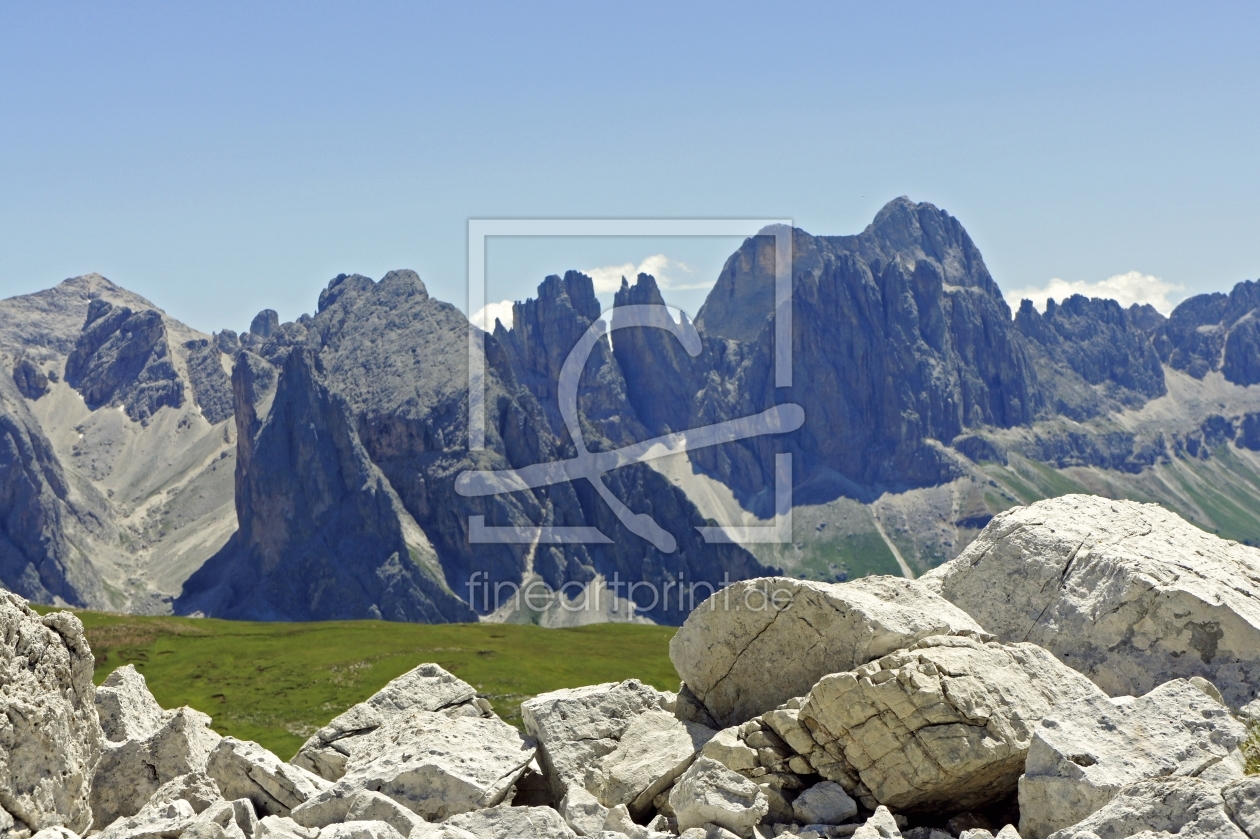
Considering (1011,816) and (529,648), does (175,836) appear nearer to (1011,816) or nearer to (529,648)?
(1011,816)

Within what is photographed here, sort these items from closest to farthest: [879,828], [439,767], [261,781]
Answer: [879,828], [439,767], [261,781]

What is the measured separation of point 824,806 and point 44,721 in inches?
404

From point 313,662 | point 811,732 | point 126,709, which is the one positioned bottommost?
point 313,662

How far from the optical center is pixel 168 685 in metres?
134

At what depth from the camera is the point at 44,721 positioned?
14.9 meters

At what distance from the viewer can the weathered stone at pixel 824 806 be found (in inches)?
604

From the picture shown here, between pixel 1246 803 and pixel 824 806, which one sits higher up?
pixel 1246 803

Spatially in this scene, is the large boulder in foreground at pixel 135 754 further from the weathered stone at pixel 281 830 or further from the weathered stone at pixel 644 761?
the weathered stone at pixel 644 761

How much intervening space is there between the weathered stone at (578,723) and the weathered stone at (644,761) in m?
0.24

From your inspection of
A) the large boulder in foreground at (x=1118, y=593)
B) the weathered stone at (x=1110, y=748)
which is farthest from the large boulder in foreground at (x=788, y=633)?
the weathered stone at (x=1110, y=748)

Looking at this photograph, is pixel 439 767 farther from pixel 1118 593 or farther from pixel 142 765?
pixel 1118 593

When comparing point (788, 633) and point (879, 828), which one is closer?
point (879, 828)

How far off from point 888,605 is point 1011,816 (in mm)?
3585

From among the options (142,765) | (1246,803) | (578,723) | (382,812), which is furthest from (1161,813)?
(142,765)
